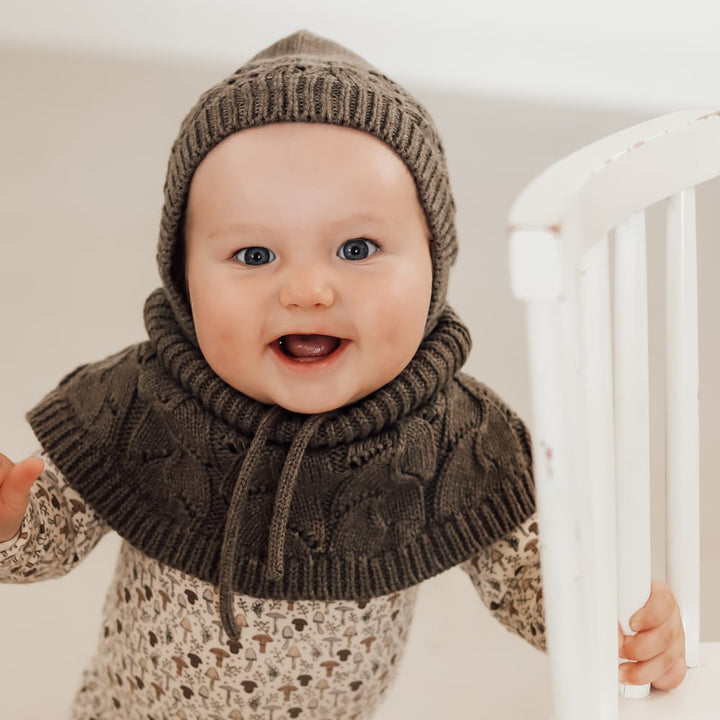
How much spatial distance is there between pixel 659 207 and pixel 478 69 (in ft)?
1.27

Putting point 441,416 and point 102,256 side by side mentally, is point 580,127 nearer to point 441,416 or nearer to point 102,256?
point 102,256

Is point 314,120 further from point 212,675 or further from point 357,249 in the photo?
point 212,675

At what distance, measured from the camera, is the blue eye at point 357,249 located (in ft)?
2.42

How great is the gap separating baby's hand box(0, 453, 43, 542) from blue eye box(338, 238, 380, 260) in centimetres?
24

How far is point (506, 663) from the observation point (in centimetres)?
135

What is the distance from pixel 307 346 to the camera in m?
0.75

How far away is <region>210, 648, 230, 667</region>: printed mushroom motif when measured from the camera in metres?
0.81

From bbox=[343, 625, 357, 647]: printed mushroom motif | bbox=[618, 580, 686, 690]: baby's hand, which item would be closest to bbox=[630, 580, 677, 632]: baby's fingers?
bbox=[618, 580, 686, 690]: baby's hand

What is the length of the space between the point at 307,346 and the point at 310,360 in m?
0.01

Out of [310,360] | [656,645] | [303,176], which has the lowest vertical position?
[656,645]

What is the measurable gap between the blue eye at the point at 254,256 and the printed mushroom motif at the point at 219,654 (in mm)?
292

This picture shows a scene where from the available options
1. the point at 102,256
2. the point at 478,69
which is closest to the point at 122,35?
the point at 102,256

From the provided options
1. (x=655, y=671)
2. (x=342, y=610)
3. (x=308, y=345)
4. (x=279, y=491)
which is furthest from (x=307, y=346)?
(x=655, y=671)

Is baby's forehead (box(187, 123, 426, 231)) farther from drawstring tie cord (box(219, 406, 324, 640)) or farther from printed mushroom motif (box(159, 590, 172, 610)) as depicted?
printed mushroom motif (box(159, 590, 172, 610))
